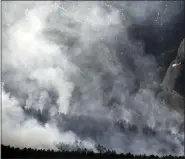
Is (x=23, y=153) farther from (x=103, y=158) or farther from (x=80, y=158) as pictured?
(x=103, y=158)

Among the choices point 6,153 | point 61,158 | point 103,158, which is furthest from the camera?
point 103,158

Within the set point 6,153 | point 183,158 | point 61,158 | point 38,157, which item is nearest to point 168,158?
point 183,158

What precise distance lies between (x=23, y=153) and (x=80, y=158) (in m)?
27.4

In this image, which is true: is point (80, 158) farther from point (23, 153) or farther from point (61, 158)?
point (23, 153)

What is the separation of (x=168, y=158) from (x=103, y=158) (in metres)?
31.1

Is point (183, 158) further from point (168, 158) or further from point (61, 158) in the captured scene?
point (61, 158)

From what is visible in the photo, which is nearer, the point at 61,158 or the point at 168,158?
the point at 61,158

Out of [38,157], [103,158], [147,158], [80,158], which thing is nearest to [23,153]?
[38,157]

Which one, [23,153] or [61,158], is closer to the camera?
[23,153]

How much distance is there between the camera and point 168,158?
423 ft

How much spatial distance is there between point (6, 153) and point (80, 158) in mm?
34215

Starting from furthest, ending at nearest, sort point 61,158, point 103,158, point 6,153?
point 103,158 → point 61,158 → point 6,153

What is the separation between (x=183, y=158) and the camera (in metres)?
124

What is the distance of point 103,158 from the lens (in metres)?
128
